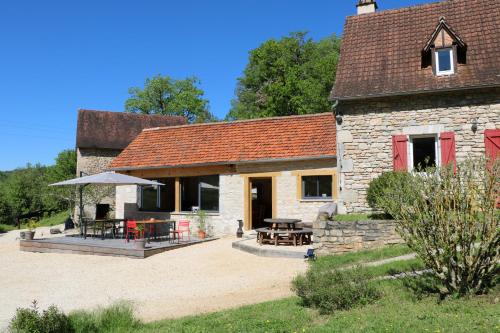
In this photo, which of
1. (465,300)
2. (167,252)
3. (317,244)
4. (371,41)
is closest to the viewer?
(465,300)

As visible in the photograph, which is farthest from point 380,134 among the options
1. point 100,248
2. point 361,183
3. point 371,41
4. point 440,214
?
point 100,248

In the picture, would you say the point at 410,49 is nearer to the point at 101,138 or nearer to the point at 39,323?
the point at 39,323

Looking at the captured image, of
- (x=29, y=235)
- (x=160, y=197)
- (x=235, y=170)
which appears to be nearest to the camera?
(x=29, y=235)

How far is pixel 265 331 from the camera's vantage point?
18.3 ft

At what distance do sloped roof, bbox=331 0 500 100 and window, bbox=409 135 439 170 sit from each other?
157 cm

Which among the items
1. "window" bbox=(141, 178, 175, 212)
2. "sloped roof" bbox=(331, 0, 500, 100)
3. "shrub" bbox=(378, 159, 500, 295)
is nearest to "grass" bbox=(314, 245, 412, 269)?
"shrub" bbox=(378, 159, 500, 295)

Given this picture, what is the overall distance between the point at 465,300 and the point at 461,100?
8.53 metres

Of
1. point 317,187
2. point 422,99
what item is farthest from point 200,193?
point 422,99

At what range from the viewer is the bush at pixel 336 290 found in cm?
636

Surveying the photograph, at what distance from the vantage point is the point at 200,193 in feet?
60.4

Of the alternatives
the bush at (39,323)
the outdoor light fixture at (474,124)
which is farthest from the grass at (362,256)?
the bush at (39,323)

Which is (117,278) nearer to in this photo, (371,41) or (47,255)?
(47,255)

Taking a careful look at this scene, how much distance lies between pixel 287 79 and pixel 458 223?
2997 centimetres

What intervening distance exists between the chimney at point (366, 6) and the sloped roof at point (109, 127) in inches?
718
